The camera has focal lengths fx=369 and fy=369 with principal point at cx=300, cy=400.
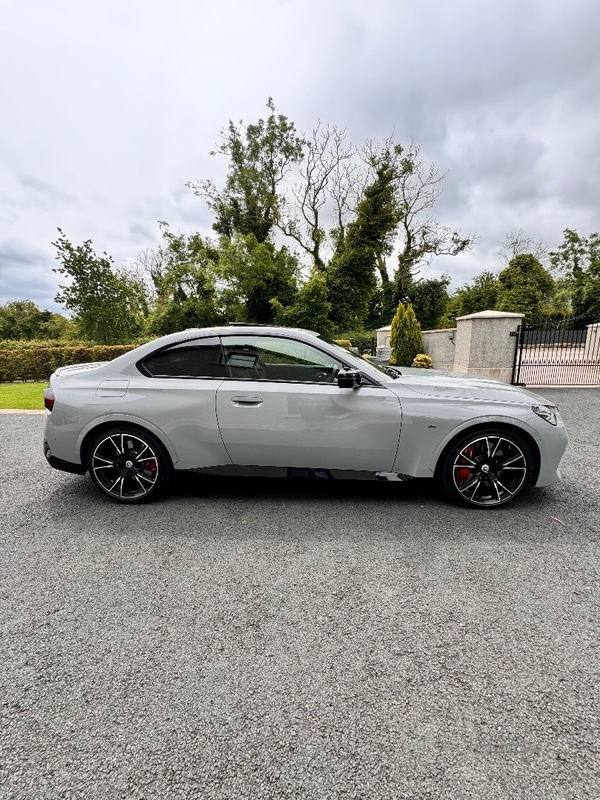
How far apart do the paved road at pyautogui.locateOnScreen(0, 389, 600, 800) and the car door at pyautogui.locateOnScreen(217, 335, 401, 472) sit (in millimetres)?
456

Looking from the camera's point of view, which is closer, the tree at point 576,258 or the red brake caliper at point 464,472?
the red brake caliper at point 464,472

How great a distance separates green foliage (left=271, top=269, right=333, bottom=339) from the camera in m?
18.6

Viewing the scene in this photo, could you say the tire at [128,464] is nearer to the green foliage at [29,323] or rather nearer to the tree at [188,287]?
the tree at [188,287]

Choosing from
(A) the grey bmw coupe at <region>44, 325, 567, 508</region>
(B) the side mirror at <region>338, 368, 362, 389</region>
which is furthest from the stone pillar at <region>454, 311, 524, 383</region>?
(B) the side mirror at <region>338, 368, 362, 389</region>

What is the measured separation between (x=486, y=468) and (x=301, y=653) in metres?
2.04

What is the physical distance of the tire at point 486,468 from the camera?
290 centimetres

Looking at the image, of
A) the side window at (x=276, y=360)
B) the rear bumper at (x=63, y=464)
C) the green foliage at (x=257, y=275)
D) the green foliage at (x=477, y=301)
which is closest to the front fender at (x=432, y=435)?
the side window at (x=276, y=360)

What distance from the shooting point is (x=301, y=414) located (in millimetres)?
2908

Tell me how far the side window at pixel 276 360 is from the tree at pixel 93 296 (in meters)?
13.9

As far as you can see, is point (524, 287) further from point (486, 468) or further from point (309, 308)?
point (486, 468)

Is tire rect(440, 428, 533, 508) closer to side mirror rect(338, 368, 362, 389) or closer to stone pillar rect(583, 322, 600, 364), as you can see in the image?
side mirror rect(338, 368, 362, 389)

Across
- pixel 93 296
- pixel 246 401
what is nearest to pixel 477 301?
pixel 93 296

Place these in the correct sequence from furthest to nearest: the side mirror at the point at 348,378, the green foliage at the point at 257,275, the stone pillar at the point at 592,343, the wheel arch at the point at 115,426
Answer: the green foliage at the point at 257,275 → the stone pillar at the point at 592,343 → the wheel arch at the point at 115,426 → the side mirror at the point at 348,378

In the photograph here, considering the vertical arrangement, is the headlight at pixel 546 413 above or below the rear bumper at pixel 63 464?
above
